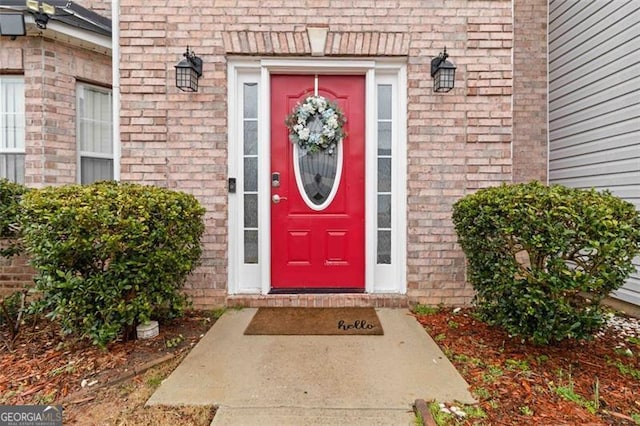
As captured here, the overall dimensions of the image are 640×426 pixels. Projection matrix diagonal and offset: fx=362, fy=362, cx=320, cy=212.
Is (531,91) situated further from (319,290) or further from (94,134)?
(94,134)

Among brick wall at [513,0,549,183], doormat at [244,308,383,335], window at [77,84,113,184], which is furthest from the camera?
brick wall at [513,0,549,183]

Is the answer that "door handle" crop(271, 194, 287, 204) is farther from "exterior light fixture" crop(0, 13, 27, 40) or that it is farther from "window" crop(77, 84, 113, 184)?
"exterior light fixture" crop(0, 13, 27, 40)

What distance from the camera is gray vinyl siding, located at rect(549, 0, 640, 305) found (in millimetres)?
3602

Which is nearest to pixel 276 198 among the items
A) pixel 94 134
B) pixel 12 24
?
pixel 94 134

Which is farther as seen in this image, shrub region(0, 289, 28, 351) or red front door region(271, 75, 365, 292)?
red front door region(271, 75, 365, 292)

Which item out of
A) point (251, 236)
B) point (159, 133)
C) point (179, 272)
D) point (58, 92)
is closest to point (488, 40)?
point (251, 236)

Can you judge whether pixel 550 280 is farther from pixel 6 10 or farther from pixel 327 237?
pixel 6 10

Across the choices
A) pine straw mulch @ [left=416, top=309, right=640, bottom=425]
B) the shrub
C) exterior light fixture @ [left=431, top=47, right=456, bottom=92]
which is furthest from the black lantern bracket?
pine straw mulch @ [left=416, top=309, right=640, bottom=425]

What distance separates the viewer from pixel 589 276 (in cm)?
237

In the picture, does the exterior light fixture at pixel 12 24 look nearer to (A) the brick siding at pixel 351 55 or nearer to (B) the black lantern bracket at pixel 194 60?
(A) the brick siding at pixel 351 55

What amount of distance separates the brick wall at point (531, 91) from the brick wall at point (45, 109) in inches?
213

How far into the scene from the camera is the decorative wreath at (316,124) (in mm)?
3566

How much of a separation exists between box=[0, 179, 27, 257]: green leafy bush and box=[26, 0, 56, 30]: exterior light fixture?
156 centimetres

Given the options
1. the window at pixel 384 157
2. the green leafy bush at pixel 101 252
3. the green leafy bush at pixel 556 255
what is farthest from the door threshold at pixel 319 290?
the green leafy bush at pixel 556 255
